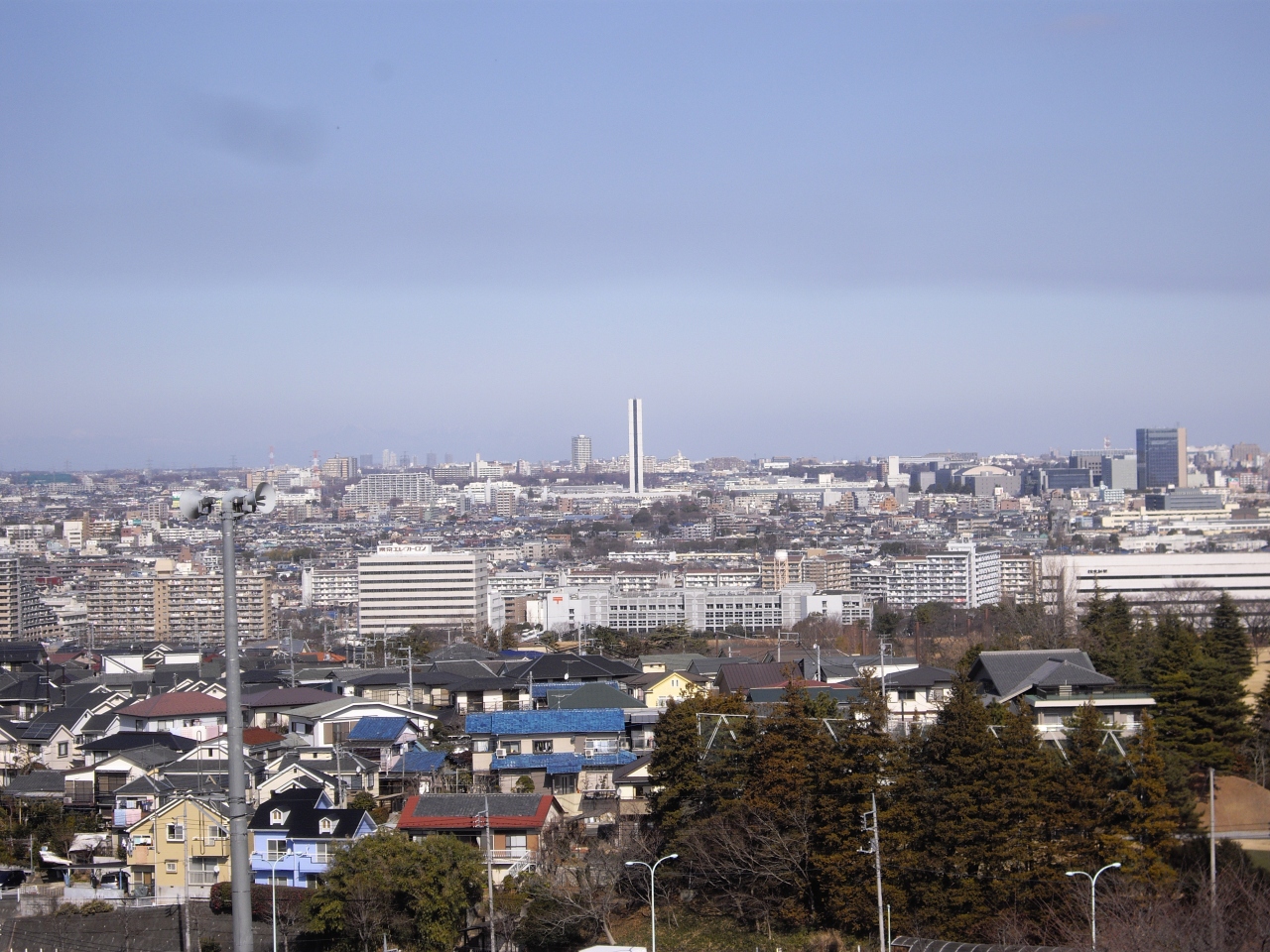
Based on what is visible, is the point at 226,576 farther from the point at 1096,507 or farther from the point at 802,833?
the point at 1096,507

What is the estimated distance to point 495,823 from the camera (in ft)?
28.7

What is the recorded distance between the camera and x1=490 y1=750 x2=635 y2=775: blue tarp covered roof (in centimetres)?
1040

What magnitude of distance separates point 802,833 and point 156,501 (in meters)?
64.6

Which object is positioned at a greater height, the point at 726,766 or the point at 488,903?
the point at 726,766

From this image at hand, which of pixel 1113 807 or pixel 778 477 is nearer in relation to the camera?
pixel 1113 807

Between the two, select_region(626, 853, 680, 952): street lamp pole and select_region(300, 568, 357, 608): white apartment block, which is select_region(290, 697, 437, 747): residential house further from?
select_region(300, 568, 357, 608): white apartment block

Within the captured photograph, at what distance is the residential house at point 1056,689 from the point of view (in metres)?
9.91

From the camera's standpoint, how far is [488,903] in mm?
7902

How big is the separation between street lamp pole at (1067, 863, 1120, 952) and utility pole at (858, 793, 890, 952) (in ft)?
3.16

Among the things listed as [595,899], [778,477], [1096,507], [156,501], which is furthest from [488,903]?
[778,477]

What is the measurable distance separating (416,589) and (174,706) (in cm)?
1964

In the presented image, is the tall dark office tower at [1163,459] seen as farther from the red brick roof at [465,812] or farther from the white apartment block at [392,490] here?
the red brick roof at [465,812]

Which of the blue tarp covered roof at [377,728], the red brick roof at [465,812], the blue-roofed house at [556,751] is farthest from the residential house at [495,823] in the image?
the blue tarp covered roof at [377,728]

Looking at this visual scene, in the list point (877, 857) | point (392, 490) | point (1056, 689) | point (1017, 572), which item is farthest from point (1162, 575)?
point (392, 490)
